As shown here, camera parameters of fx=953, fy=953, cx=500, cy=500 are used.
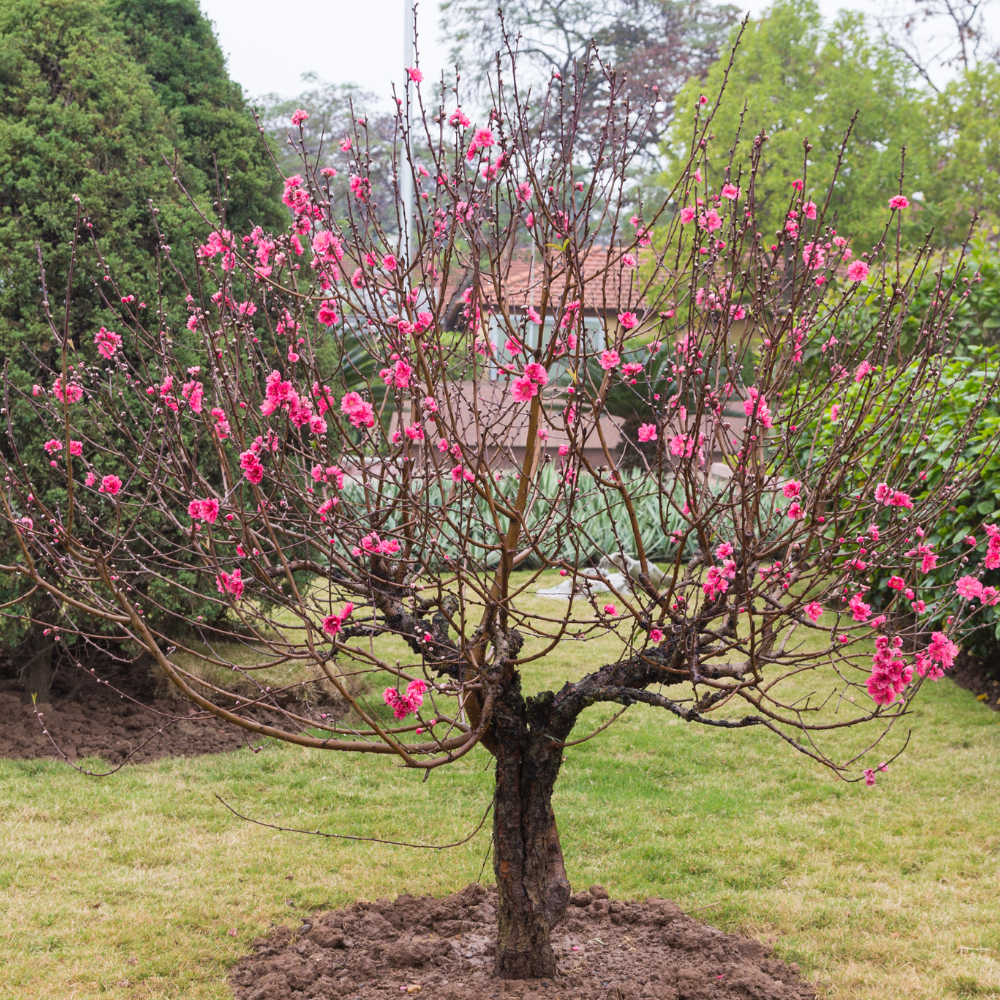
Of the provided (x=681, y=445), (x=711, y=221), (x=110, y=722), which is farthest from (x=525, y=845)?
(x=110, y=722)

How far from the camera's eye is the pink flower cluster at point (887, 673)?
8.08 ft

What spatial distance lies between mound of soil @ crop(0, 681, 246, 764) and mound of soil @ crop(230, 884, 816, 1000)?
2177 millimetres

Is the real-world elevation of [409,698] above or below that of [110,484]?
below

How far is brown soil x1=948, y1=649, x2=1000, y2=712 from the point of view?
20.6 feet

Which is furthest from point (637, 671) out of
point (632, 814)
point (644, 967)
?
point (632, 814)

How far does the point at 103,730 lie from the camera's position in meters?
5.47

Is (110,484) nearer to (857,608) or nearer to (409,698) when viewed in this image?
(409,698)

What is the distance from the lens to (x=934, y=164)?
1841 centimetres

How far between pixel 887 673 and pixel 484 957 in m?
1.70

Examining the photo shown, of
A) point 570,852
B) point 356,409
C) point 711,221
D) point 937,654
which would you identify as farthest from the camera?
point 570,852

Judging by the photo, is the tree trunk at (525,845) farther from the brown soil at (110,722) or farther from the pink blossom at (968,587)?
the brown soil at (110,722)

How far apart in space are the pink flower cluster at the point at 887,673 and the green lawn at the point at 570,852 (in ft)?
3.93

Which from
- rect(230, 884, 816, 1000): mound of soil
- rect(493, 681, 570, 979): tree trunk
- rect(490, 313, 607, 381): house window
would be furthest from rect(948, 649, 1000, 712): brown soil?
rect(493, 681, 570, 979): tree trunk

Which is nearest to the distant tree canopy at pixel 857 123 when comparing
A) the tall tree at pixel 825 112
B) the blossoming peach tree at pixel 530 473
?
the tall tree at pixel 825 112
